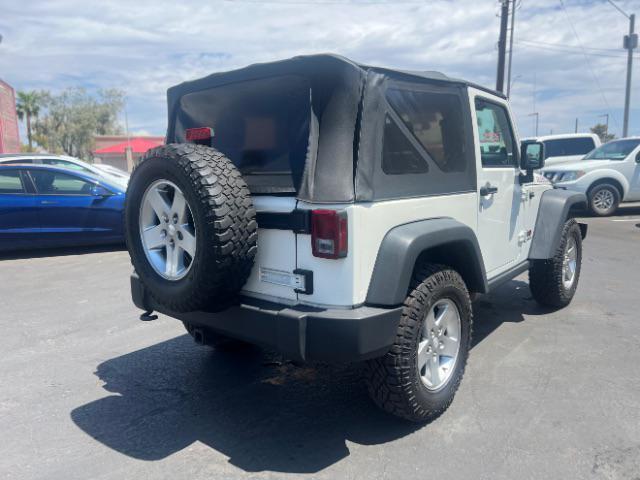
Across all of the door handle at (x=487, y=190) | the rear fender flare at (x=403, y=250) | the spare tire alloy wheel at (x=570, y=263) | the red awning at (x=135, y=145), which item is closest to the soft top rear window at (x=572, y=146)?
the spare tire alloy wheel at (x=570, y=263)

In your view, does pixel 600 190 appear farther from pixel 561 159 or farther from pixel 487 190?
pixel 487 190

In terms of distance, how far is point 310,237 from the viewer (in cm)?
271

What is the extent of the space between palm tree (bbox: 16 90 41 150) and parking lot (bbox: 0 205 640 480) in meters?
68.0

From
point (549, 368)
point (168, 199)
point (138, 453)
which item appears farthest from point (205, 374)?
point (549, 368)

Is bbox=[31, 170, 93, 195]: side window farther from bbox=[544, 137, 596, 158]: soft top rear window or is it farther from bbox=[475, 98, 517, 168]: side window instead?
bbox=[544, 137, 596, 158]: soft top rear window

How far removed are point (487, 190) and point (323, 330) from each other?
6.22 ft

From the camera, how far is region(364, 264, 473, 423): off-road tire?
2855mm

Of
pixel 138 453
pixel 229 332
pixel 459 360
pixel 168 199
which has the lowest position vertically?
pixel 138 453

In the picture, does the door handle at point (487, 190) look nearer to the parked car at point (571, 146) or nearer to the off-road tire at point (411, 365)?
the off-road tire at point (411, 365)

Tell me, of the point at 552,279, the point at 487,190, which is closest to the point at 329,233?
the point at 487,190

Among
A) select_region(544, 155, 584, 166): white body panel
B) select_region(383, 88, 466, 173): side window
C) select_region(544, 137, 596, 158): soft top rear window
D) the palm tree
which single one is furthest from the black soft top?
the palm tree

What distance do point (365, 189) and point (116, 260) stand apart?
21.1ft

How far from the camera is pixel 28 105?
6412 centimetres

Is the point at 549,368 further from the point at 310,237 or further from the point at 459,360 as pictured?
the point at 310,237
